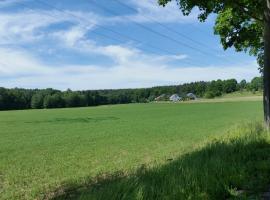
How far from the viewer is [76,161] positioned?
1727 cm

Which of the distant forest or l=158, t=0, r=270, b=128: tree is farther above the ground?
l=158, t=0, r=270, b=128: tree

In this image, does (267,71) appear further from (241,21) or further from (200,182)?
(200,182)

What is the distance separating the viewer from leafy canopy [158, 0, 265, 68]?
17141mm

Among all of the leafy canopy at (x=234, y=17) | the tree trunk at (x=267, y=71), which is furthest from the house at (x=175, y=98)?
the tree trunk at (x=267, y=71)

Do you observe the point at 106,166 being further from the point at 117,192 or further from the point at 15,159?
the point at 117,192

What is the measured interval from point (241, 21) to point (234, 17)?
1020 millimetres

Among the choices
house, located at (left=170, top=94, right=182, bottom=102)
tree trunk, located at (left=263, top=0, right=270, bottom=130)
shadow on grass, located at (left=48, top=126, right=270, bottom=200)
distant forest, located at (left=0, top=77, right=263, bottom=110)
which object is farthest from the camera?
house, located at (left=170, top=94, right=182, bottom=102)

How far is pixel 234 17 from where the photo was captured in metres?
18.8

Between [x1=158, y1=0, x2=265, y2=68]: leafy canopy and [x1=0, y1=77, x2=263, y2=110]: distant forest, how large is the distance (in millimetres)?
114542

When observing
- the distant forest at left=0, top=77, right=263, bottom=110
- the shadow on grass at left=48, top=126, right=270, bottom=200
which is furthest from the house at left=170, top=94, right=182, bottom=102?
the shadow on grass at left=48, top=126, right=270, bottom=200

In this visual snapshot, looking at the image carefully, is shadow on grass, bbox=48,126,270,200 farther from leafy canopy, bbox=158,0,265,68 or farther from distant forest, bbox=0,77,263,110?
distant forest, bbox=0,77,263,110

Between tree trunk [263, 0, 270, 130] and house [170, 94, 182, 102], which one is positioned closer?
tree trunk [263, 0, 270, 130]

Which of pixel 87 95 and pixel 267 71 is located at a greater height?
pixel 267 71

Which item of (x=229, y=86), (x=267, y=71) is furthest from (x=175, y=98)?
(x=267, y=71)
